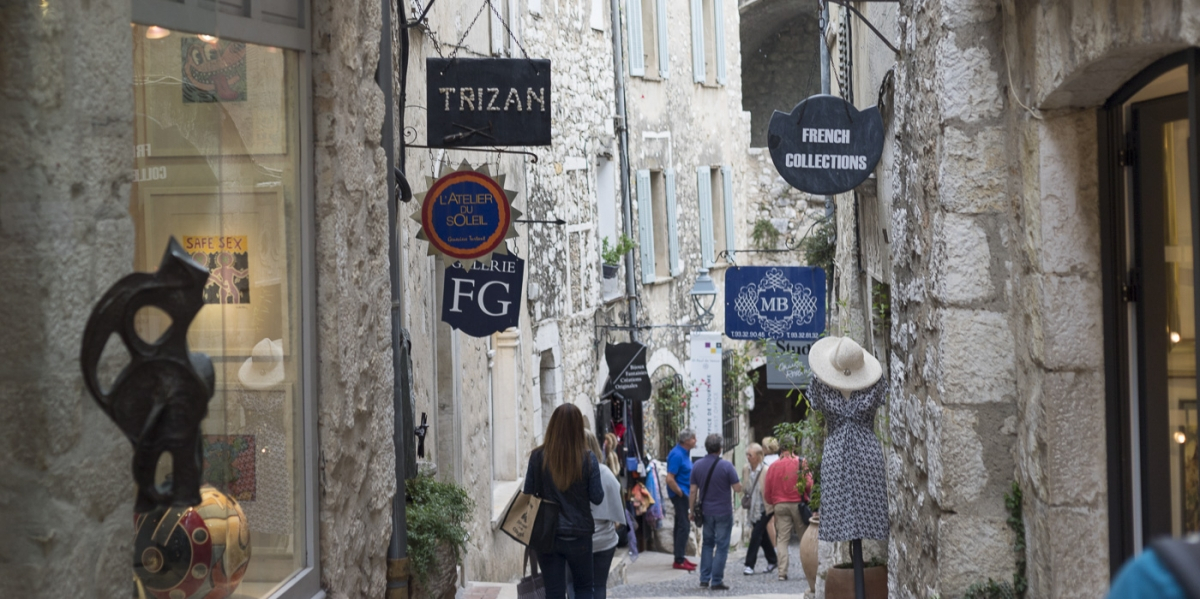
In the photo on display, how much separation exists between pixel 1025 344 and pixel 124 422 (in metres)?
3.08

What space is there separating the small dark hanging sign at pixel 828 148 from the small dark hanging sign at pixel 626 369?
8.17 m

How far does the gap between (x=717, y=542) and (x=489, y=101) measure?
16.5ft

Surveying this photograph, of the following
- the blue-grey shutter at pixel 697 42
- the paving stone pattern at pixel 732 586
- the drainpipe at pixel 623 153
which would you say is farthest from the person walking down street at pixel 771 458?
the blue-grey shutter at pixel 697 42

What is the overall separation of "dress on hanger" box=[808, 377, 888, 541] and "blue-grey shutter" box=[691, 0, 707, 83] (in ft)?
41.7

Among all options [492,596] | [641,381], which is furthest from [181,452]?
[641,381]

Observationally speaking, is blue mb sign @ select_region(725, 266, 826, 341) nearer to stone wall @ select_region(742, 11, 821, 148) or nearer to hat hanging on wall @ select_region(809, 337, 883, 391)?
hat hanging on wall @ select_region(809, 337, 883, 391)

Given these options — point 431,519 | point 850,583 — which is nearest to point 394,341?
point 431,519

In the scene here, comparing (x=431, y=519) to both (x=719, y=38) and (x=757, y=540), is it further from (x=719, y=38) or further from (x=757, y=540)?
(x=719, y=38)

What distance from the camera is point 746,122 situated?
20.2 metres

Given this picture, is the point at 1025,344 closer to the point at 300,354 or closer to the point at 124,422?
the point at 300,354

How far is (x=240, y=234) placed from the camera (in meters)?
3.79

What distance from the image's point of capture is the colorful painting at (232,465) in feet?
11.6

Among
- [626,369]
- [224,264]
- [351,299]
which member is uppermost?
[224,264]

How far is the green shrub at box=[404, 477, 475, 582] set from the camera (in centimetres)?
539
